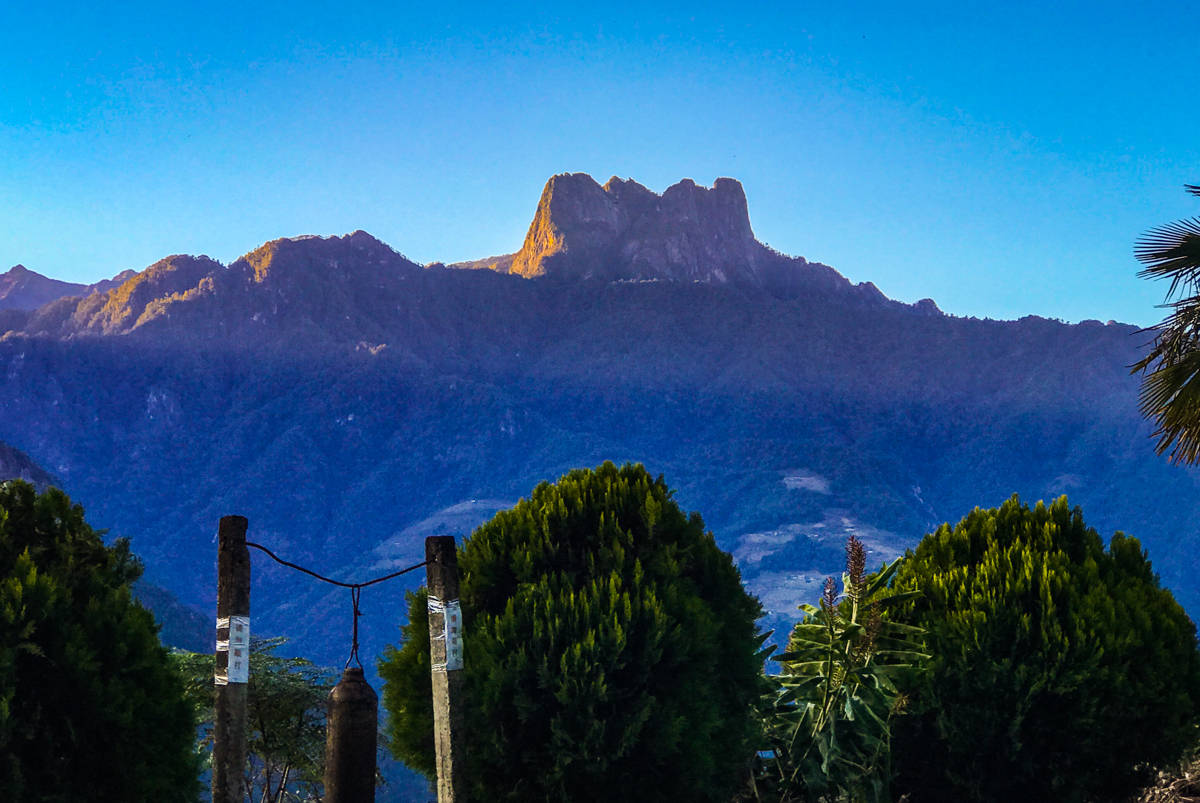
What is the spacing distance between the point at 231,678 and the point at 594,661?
119 inches

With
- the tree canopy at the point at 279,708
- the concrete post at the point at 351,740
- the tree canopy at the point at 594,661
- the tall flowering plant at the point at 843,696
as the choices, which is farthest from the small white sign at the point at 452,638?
the tree canopy at the point at 279,708

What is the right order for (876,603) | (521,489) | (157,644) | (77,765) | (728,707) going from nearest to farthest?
(77,765), (157,644), (728,707), (876,603), (521,489)

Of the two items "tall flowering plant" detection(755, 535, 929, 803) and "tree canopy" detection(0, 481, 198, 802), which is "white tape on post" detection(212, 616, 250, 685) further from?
"tall flowering plant" detection(755, 535, 929, 803)

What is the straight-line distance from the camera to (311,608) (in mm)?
160750

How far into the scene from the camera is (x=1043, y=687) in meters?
10.2

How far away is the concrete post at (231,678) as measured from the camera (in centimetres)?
676

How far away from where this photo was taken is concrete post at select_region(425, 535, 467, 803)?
288 inches

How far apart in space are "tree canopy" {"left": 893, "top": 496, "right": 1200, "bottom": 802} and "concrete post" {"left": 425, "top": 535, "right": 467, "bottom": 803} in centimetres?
484

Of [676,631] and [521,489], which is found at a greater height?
[521,489]

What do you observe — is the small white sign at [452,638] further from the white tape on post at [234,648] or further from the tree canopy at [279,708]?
the tree canopy at [279,708]

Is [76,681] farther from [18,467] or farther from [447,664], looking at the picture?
[18,467]

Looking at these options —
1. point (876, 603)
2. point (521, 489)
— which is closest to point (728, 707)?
point (876, 603)

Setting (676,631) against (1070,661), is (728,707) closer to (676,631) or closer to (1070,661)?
(676,631)

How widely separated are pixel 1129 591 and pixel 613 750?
5021 millimetres
